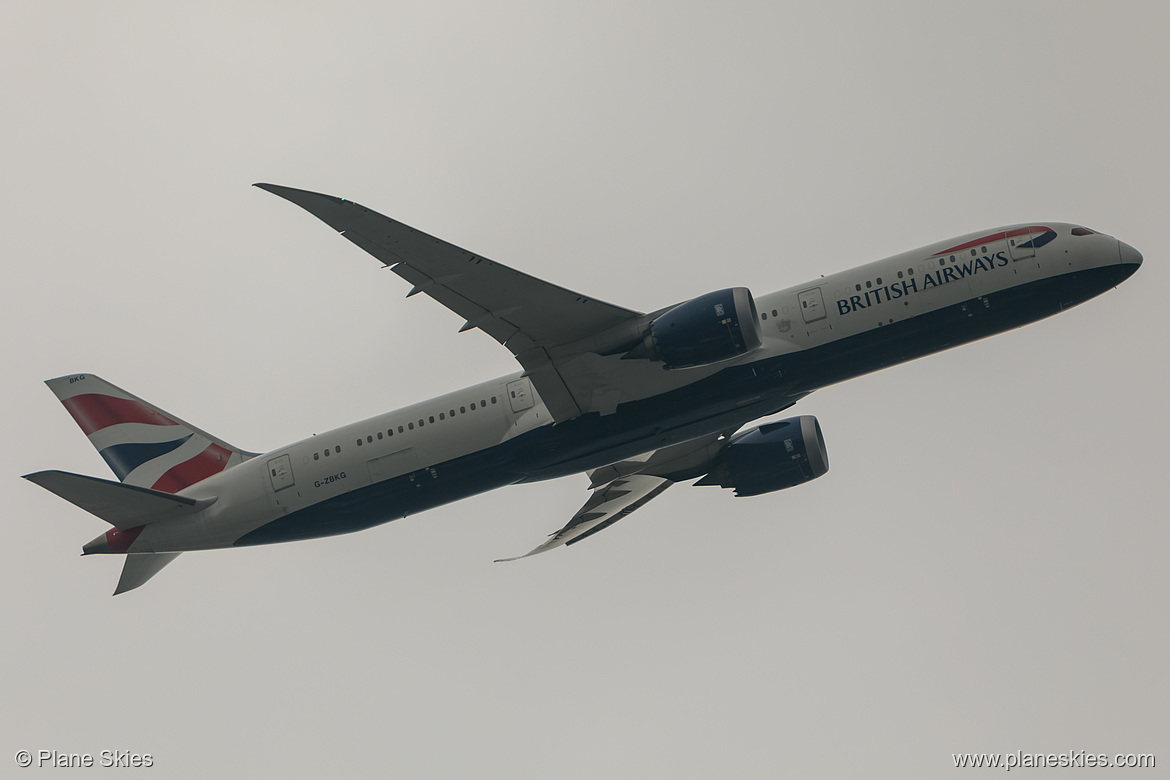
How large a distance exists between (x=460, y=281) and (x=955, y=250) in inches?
552

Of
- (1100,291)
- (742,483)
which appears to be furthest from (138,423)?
(1100,291)

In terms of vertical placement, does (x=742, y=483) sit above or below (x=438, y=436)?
below

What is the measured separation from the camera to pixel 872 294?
96.2ft

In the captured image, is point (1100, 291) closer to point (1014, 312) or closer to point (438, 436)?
point (1014, 312)

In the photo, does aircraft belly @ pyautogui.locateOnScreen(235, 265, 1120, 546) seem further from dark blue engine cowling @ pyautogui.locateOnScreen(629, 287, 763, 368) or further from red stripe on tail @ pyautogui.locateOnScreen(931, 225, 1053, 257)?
red stripe on tail @ pyautogui.locateOnScreen(931, 225, 1053, 257)

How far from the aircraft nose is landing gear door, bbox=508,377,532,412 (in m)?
17.3

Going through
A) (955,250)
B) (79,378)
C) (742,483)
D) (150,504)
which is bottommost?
(742,483)

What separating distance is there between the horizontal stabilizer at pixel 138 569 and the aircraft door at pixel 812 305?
2118 cm

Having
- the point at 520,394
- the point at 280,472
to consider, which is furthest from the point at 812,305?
the point at 280,472

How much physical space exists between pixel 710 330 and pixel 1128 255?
40.6 feet

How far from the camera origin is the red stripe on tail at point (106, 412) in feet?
119

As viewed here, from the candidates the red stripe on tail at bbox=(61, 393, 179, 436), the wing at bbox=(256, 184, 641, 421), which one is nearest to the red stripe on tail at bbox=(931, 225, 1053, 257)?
the wing at bbox=(256, 184, 641, 421)

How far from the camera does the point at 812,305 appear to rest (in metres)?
29.4

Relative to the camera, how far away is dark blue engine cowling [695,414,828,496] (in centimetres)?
3631
